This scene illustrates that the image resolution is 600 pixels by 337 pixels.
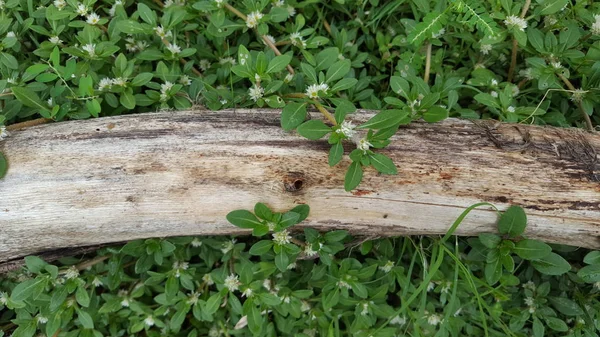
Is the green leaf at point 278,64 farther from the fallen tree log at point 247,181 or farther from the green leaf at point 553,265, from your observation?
the green leaf at point 553,265

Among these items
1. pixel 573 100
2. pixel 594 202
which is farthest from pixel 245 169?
pixel 573 100

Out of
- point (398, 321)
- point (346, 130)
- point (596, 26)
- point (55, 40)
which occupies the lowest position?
point (398, 321)

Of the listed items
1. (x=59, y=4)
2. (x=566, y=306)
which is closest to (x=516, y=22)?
(x=566, y=306)

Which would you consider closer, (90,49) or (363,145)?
(363,145)

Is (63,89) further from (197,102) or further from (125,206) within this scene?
(125,206)

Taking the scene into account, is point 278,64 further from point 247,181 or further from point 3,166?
point 3,166
